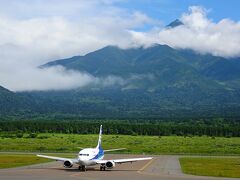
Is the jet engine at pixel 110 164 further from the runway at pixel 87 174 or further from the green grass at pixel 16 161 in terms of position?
the green grass at pixel 16 161

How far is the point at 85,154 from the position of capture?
172 ft

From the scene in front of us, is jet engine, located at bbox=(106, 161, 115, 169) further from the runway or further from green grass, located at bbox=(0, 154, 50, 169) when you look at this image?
green grass, located at bbox=(0, 154, 50, 169)

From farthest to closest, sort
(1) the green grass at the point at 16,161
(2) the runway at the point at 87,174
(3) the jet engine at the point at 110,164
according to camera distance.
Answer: (1) the green grass at the point at 16,161 < (3) the jet engine at the point at 110,164 < (2) the runway at the point at 87,174

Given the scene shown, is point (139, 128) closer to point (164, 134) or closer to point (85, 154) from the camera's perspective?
point (164, 134)

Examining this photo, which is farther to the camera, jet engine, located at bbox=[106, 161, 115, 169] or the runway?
jet engine, located at bbox=[106, 161, 115, 169]

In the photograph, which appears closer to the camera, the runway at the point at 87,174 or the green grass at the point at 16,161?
the runway at the point at 87,174

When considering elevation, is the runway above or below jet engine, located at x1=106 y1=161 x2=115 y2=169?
below

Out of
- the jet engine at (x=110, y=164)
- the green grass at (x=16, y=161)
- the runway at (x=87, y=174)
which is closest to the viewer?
the runway at (x=87, y=174)

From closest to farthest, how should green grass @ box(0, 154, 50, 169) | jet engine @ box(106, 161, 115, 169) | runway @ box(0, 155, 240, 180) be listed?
runway @ box(0, 155, 240, 180) < jet engine @ box(106, 161, 115, 169) < green grass @ box(0, 154, 50, 169)

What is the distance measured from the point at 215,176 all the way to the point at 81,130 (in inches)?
5387

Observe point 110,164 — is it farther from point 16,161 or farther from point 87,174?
point 16,161

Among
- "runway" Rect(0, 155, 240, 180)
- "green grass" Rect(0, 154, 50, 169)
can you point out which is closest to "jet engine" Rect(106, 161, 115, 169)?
"runway" Rect(0, 155, 240, 180)

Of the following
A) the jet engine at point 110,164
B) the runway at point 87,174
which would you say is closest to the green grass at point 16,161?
the runway at point 87,174

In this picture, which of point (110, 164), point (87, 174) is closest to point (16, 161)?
point (110, 164)
